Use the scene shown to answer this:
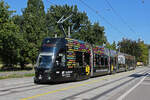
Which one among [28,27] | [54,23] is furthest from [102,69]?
[54,23]

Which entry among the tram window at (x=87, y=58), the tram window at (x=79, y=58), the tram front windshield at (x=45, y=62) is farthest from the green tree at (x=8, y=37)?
the tram front windshield at (x=45, y=62)

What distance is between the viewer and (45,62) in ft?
48.2

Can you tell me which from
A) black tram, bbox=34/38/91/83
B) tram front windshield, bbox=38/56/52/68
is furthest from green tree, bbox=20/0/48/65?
tram front windshield, bbox=38/56/52/68

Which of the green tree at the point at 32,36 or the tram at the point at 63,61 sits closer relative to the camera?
the tram at the point at 63,61

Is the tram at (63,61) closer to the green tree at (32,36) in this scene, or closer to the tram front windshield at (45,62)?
the tram front windshield at (45,62)

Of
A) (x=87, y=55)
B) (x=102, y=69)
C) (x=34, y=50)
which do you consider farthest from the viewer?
(x=34, y=50)

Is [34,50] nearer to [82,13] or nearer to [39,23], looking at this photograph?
[39,23]

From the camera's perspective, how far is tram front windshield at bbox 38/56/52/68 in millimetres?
14508

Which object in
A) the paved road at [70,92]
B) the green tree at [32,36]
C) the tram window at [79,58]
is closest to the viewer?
the paved road at [70,92]

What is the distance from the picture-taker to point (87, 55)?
63.5ft

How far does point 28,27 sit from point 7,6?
677 centimetres

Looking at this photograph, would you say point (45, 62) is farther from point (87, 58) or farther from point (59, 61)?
point (87, 58)

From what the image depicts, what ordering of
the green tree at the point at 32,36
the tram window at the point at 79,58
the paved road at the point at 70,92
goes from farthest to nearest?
the green tree at the point at 32,36 < the tram window at the point at 79,58 < the paved road at the point at 70,92

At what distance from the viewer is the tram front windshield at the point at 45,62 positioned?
47.6ft
